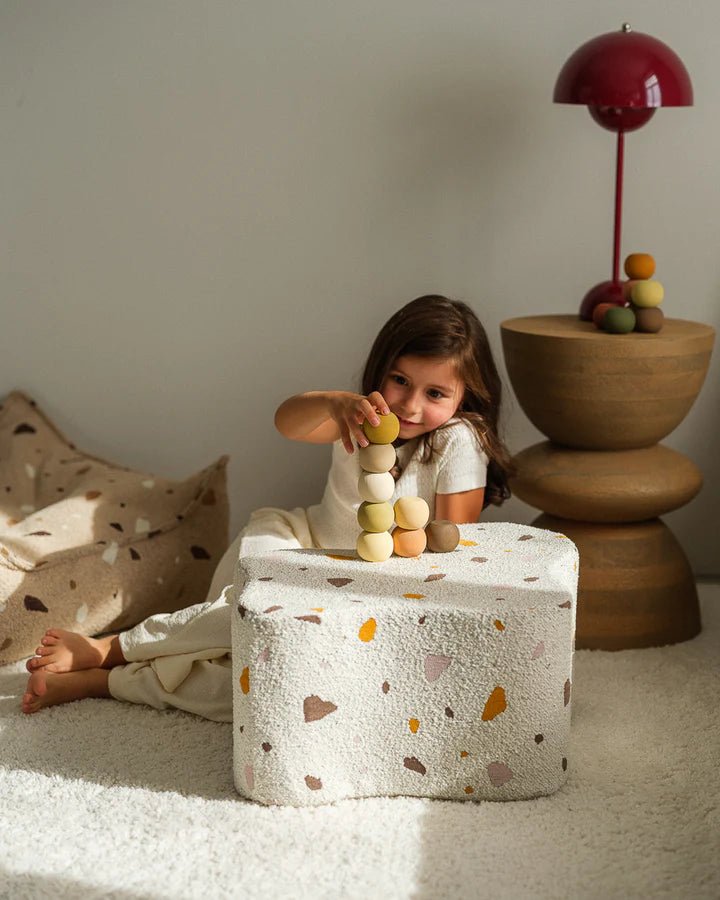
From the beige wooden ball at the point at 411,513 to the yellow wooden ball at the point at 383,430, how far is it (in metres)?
0.12

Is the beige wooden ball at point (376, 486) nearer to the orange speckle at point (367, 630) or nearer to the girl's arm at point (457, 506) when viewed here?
the orange speckle at point (367, 630)

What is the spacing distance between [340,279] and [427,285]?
0.19m

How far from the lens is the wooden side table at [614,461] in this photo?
1923 mm

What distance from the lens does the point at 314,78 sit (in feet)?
7.57

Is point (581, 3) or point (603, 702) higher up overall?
point (581, 3)

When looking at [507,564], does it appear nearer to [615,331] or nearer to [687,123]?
[615,331]

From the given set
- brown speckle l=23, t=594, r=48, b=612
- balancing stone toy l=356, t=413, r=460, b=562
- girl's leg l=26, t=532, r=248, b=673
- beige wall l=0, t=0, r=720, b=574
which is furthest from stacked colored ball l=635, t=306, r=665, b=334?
brown speckle l=23, t=594, r=48, b=612

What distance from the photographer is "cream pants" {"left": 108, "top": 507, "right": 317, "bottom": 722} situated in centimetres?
174

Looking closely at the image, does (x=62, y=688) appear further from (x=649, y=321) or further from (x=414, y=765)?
(x=649, y=321)

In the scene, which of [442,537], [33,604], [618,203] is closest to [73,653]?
[33,604]

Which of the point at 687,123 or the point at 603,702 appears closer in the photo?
the point at 603,702

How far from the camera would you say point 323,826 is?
144 centimetres

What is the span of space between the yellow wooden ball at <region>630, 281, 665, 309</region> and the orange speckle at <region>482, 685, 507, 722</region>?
85cm

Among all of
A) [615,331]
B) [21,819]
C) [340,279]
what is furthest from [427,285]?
[21,819]
